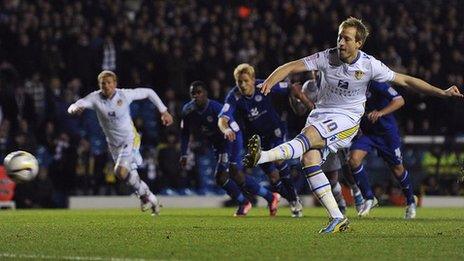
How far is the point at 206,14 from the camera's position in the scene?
91.5 ft

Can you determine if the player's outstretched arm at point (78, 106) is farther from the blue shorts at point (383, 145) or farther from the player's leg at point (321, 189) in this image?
the player's leg at point (321, 189)

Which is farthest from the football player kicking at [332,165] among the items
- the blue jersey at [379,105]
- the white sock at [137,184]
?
the white sock at [137,184]

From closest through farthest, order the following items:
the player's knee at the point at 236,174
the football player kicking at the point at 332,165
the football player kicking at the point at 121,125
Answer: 1. the football player kicking at the point at 332,165
2. the player's knee at the point at 236,174
3. the football player kicking at the point at 121,125

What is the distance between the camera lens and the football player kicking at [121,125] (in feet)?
60.1

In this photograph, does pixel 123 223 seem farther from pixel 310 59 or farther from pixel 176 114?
pixel 176 114

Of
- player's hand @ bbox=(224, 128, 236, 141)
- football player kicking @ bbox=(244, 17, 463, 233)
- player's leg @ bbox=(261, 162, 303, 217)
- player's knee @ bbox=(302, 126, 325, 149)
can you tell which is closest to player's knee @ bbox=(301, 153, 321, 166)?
football player kicking @ bbox=(244, 17, 463, 233)

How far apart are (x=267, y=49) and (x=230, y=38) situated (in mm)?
1005

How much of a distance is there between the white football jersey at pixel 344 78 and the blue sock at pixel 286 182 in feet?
17.3

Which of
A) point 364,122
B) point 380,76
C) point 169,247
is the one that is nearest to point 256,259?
point 169,247

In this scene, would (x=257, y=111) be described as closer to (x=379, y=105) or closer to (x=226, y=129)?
(x=226, y=129)

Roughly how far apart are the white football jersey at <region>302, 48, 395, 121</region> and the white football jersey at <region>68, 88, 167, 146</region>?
6110 millimetres

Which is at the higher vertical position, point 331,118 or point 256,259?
point 331,118

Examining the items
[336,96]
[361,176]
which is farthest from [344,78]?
[361,176]

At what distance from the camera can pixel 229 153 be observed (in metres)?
18.2
